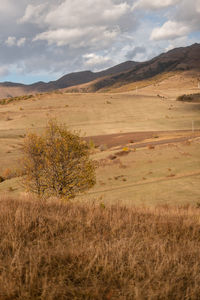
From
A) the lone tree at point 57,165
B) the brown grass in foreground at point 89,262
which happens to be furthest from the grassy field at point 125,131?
the brown grass in foreground at point 89,262

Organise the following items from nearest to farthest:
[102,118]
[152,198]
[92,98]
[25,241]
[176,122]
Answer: [25,241], [152,198], [176,122], [102,118], [92,98]

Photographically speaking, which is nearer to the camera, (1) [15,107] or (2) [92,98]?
(1) [15,107]

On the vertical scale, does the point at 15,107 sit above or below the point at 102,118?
above

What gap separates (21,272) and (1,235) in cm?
154

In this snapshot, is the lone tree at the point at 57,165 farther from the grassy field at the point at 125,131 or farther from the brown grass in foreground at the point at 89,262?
the brown grass in foreground at the point at 89,262

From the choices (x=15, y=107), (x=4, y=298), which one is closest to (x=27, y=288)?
(x=4, y=298)

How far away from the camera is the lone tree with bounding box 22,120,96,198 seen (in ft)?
72.4

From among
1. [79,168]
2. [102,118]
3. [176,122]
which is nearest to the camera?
[79,168]

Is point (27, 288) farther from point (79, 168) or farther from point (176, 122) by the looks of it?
point (176, 122)

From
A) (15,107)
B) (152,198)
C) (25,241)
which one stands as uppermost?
(15,107)

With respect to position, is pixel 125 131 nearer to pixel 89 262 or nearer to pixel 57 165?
pixel 57 165

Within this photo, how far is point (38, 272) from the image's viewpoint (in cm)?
404

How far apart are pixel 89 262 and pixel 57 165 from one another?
1828 cm

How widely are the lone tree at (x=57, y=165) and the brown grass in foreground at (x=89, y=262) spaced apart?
50.8 feet
